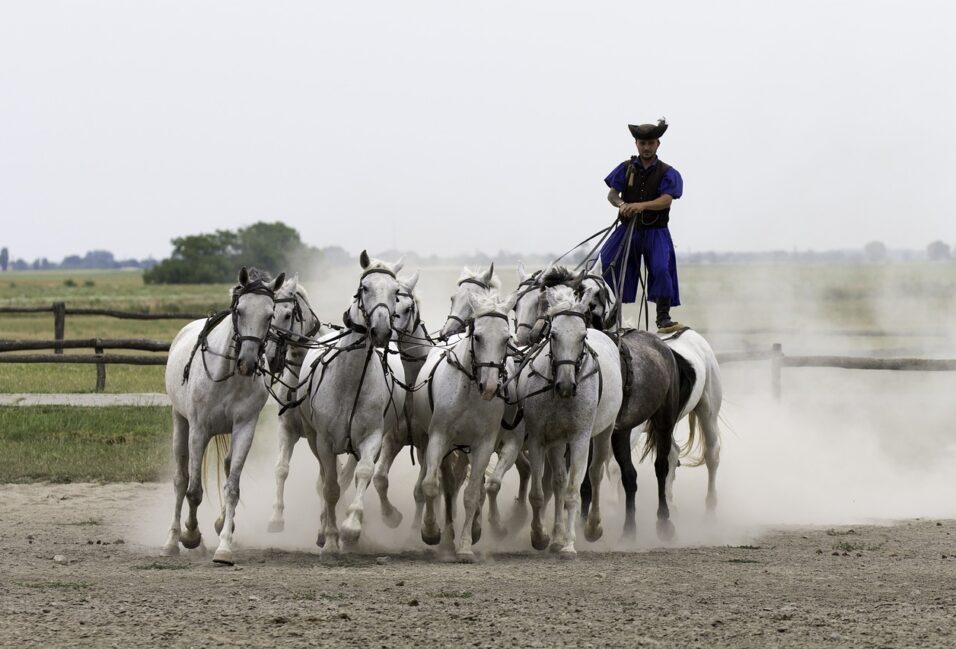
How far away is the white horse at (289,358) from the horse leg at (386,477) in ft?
2.24

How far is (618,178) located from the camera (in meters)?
12.7

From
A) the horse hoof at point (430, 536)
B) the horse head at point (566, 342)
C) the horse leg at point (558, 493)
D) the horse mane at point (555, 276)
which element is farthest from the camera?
the horse mane at point (555, 276)

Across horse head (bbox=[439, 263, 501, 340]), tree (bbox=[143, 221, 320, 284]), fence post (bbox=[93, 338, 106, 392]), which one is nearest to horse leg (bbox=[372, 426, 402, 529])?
horse head (bbox=[439, 263, 501, 340])

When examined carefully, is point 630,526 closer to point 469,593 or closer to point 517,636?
point 469,593

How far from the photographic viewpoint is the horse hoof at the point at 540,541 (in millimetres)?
10164

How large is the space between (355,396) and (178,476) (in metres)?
1.58

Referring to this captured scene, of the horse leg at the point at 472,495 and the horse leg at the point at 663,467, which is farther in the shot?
the horse leg at the point at 663,467

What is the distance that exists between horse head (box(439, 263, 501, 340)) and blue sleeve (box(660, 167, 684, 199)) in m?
1.98

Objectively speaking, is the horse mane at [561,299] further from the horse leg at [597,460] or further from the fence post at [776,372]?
the fence post at [776,372]

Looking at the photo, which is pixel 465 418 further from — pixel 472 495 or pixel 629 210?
pixel 629 210

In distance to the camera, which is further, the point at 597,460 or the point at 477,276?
the point at 477,276

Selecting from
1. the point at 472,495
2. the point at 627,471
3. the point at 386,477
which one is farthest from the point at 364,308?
the point at 627,471

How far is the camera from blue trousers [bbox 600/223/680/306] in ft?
41.1

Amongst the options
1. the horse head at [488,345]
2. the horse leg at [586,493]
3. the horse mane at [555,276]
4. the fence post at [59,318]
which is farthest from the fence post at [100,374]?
the horse head at [488,345]
